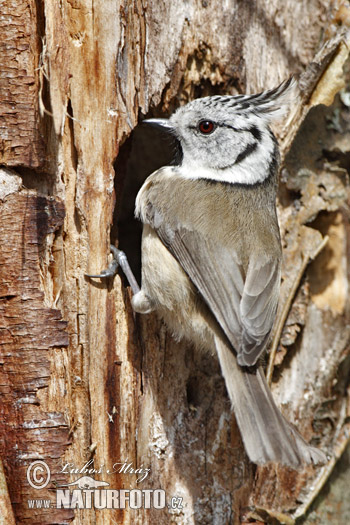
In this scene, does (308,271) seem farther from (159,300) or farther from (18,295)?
(18,295)

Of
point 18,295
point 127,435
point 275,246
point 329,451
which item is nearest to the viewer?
point 18,295

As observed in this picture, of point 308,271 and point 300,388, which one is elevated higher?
point 308,271

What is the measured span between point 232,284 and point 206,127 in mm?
879

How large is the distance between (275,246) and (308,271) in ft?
1.57

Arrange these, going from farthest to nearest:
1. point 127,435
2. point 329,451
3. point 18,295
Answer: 1. point 329,451
2. point 127,435
3. point 18,295

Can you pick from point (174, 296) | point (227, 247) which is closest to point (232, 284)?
point (227, 247)

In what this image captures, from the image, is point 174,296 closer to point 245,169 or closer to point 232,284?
point 232,284

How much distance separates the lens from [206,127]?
3.17m

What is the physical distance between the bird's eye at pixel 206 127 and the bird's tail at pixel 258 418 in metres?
1.08

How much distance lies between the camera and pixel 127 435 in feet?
9.18

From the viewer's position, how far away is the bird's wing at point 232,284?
2676 millimetres

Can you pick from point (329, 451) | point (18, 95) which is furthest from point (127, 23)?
point (329, 451)
